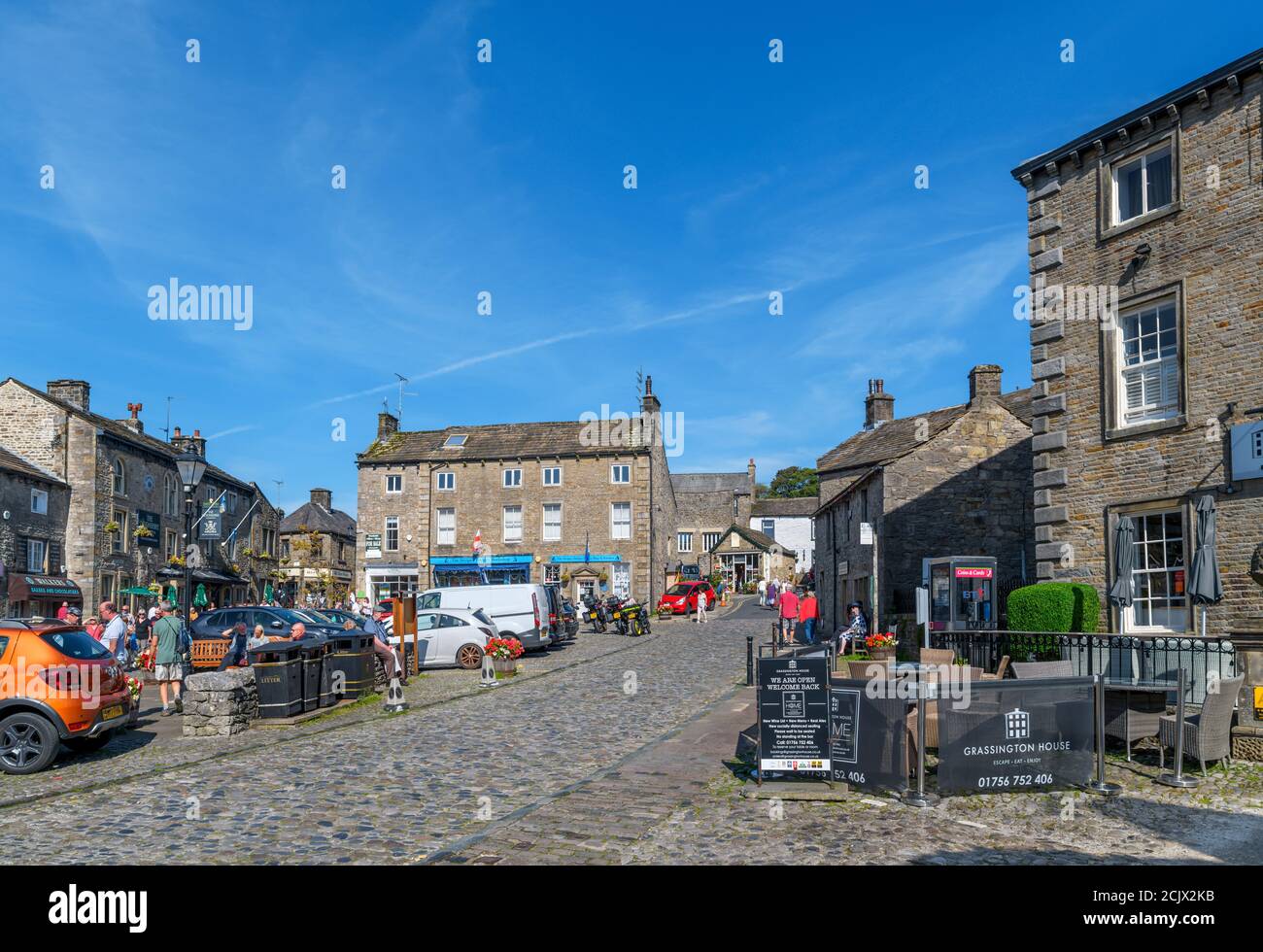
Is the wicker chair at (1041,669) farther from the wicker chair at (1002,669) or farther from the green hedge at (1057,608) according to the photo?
the green hedge at (1057,608)

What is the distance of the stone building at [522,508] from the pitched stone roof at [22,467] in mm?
18399

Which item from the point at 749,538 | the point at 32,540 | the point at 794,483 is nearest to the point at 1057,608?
the point at 32,540

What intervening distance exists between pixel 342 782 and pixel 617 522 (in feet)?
128

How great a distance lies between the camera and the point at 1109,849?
7582 mm

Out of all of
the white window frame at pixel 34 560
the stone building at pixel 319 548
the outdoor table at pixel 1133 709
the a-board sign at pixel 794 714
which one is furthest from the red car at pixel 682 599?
the a-board sign at pixel 794 714

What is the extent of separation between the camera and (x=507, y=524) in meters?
50.2

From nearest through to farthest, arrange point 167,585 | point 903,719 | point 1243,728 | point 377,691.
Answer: point 903,719 → point 1243,728 → point 377,691 → point 167,585

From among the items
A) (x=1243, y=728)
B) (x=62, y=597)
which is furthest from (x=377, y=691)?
(x=62, y=597)

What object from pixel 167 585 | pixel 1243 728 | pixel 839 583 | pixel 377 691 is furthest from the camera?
pixel 167 585

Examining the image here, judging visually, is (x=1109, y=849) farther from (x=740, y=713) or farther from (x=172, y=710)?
(x=172, y=710)

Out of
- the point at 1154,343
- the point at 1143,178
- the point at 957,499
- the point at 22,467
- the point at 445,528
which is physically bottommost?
the point at 445,528

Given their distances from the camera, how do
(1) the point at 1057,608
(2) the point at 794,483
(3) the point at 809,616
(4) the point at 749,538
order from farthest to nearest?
1. (2) the point at 794,483
2. (4) the point at 749,538
3. (3) the point at 809,616
4. (1) the point at 1057,608

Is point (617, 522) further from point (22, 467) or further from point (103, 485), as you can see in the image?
point (22, 467)
